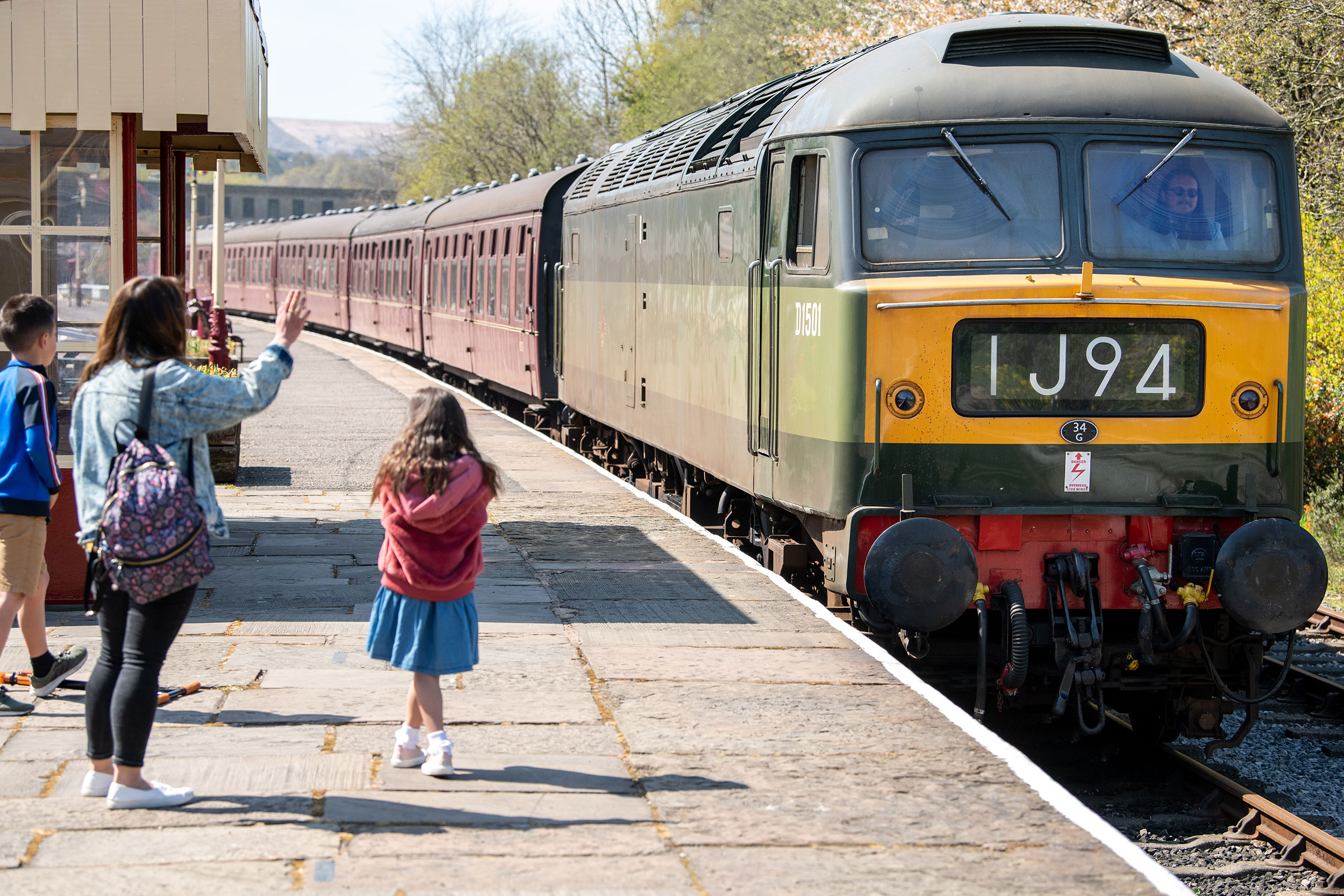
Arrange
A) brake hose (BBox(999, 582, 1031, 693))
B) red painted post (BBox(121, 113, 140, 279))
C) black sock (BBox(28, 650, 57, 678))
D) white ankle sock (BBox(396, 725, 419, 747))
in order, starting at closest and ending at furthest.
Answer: white ankle sock (BBox(396, 725, 419, 747)) < black sock (BBox(28, 650, 57, 678)) < brake hose (BBox(999, 582, 1031, 693)) < red painted post (BBox(121, 113, 140, 279))

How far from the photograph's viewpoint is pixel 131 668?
478 centimetres

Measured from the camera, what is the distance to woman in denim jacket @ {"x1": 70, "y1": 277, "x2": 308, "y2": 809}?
4.75 m

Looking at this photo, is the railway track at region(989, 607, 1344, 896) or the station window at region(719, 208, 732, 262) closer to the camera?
the railway track at region(989, 607, 1344, 896)

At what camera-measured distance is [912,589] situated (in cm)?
679

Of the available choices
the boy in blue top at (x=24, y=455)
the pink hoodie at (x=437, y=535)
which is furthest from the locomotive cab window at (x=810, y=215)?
the boy in blue top at (x=24, y=455)

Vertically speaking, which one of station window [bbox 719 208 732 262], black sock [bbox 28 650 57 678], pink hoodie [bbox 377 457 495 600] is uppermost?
station window [bbox 719 208 732 262]

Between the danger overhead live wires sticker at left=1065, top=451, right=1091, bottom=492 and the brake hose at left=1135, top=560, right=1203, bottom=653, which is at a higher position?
the danger overhead live wires sticker at left=1065, top=451, right=1091, bottom=492

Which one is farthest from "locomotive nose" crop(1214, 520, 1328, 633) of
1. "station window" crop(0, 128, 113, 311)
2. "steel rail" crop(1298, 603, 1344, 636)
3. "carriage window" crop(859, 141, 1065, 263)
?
"station window" crop(0, 128, 113, 311)

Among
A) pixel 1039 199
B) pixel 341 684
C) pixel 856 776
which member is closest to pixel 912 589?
pixel 856 776

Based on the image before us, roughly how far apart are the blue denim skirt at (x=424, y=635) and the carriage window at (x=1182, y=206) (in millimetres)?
3765

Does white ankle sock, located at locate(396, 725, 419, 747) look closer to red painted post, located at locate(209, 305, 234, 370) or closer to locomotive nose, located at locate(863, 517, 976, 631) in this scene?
locomotive nose, located at locate(863, 517, 976, 631)

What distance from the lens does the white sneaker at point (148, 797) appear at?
4828 mm

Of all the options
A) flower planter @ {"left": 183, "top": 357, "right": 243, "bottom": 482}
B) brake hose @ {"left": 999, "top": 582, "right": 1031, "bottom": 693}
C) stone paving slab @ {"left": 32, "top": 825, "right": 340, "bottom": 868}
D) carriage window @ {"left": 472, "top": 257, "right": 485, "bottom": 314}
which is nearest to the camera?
stone paving slab @ {"left": 32, "top": 825, "right": 340, "bottom": 868}

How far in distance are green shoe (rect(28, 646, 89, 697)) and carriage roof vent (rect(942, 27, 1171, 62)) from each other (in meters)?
4.99
